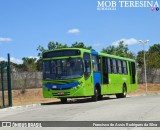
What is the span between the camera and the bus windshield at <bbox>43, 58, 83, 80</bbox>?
2702 cm

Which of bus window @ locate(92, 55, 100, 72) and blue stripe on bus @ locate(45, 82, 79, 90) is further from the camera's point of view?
bus window @ locate(92, 55, 100, 72)

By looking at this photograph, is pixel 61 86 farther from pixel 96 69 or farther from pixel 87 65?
pixel 96 69

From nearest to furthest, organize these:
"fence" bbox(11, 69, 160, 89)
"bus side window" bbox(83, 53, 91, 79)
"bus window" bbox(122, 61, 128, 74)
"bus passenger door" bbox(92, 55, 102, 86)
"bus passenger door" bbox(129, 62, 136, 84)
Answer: "bus side window" bbox(83, 53, 91, 79)
"bus passenger door" bbox(92, 55, 102, 86)
"bus window" bbox(122, 61, 128, 74)
"bus passenger door" bbox(129, 62, 136, 84)
"fence" bbox(11, 69, 160, 89)

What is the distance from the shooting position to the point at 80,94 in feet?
88.6

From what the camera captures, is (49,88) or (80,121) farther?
(49,88)

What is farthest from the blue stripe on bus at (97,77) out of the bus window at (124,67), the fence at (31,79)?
the fence at (31,79)

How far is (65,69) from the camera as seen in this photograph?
27094 mm

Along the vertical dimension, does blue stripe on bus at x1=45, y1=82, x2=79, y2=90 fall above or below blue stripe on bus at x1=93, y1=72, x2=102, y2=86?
below

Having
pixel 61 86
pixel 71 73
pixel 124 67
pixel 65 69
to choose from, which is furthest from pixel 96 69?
pixel 124 67

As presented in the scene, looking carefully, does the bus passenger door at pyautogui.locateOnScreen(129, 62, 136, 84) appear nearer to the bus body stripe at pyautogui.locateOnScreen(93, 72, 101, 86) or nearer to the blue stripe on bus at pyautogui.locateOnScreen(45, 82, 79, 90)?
the bus body stripe at pyautogui.locateOnScreen(93, 72, 101, 86)

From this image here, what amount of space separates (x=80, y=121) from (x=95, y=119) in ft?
2.24

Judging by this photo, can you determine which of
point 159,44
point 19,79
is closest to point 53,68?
point 19,79

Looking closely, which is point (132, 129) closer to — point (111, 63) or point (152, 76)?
point (111, 63)

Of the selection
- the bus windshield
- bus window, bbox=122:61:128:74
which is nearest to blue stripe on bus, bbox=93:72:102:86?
the bus windshield
